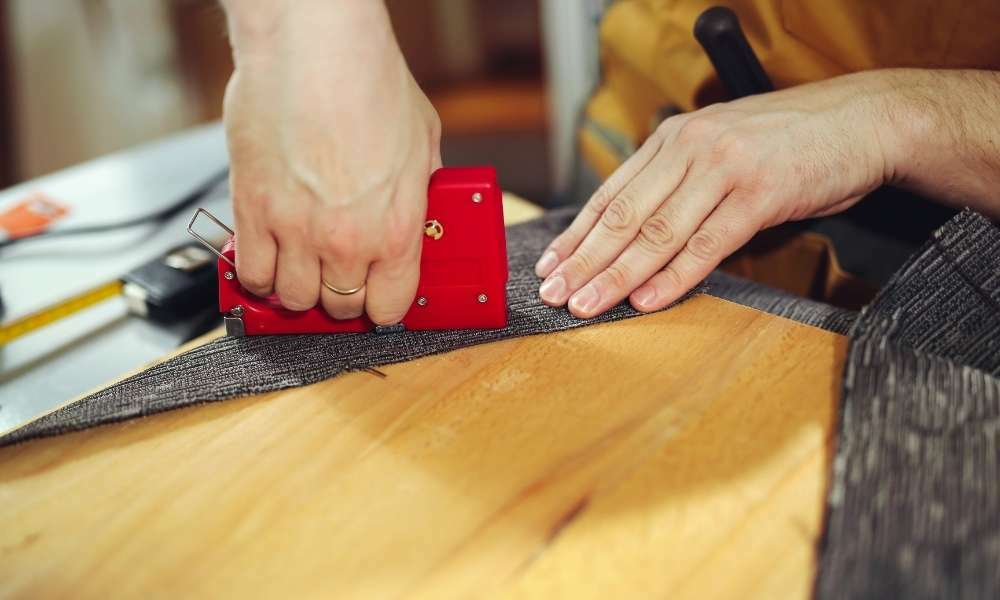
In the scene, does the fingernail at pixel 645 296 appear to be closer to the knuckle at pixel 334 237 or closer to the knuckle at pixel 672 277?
the knuckle at pixel 672 277

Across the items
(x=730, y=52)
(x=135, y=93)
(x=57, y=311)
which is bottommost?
(x=135, y=93)

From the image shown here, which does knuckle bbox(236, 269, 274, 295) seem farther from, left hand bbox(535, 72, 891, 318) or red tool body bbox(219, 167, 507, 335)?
left hand bbox(535, 72, 891, 318)

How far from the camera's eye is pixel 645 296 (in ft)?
2.18

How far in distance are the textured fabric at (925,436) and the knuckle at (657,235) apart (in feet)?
0.59

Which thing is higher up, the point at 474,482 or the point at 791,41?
the point at 791,41

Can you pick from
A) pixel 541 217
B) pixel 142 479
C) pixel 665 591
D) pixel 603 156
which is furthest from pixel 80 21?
pixel 665 591

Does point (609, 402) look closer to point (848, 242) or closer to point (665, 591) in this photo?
point (665, 591)

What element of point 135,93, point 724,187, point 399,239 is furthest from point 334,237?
point 135,93

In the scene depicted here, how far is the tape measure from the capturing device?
79 centimetres

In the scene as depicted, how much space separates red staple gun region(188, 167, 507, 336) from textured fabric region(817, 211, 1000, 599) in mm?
277

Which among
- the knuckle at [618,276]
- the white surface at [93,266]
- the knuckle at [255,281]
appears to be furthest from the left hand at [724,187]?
the white surface at [93,266]

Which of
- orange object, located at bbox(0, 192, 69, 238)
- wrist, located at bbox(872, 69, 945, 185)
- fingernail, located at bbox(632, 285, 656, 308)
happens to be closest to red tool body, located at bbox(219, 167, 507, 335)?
fingernail, located at bbox(632, 285, 656, 308)

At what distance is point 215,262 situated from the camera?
2.70 ft

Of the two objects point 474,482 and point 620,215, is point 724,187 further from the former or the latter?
point 474,482
